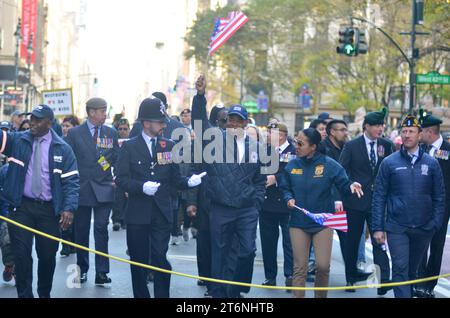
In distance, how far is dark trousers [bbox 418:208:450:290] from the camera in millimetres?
11367

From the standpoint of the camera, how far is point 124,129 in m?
18.3

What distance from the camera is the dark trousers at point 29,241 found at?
920 cm

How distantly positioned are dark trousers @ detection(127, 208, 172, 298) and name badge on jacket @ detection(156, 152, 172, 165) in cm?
45

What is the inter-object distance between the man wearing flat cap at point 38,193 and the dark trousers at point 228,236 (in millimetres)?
1539

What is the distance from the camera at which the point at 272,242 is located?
40.0 feet

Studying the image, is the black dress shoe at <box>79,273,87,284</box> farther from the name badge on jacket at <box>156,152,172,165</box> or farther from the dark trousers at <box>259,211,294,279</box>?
the name badge on jacket at <box>156,152,172,165</box>

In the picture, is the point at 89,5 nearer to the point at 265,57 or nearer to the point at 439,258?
the point at 265,57

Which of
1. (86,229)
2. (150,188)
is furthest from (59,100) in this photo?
(150,188)

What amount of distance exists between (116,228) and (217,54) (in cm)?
4942

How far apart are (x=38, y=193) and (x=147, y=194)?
100 centimetres

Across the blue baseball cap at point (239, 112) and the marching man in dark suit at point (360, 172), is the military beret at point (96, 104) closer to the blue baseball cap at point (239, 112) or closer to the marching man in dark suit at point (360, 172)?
the blue baseball cap at point (239, 112)

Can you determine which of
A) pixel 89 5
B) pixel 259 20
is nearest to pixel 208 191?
pixel 259 20

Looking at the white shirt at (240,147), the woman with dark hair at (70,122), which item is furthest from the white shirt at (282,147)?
the woman with dark hair at (70,122)

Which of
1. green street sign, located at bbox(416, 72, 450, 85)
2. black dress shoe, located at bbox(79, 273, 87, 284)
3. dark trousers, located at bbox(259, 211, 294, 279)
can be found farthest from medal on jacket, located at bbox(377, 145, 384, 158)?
green street sign, located at bbox(416, 72, 450, 85)
